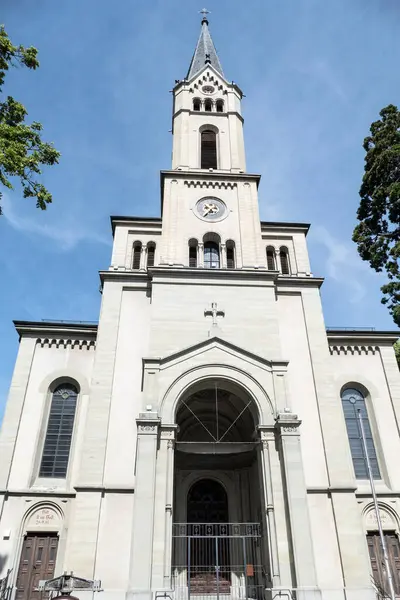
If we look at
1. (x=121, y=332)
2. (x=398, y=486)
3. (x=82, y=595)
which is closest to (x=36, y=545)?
(x=82, y=595)

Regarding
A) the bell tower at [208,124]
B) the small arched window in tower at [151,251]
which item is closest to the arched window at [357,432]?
the small arched window in tower at [151,251]

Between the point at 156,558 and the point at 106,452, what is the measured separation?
474cm

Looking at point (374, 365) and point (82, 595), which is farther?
point (374, 365)

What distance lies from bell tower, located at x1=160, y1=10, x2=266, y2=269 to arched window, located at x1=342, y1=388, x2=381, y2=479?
27.9ft

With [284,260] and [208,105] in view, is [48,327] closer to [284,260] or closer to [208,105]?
[284,260]

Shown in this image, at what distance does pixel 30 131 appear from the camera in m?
13.8

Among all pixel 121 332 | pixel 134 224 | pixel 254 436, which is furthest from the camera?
pixel 134 224

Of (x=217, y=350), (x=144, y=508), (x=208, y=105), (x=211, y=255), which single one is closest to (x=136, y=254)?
(x=211, y=255)

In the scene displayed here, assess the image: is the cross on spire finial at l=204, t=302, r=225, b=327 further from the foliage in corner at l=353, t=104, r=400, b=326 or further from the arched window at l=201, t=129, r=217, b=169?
the arched window at l=201, t=129, r=217, b=169

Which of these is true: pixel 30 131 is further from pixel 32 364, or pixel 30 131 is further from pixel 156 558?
pixel 156 558

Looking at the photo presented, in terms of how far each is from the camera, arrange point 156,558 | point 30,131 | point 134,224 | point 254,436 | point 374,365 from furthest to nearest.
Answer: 1. point 134,224
2. point 374,365
3. point 254,436
4. point 156,558
5. point 30,131

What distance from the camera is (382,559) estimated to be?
Result: 63.3 ft

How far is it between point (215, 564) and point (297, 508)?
609cm

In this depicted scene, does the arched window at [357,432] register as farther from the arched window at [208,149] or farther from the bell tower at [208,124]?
the arched window at [208,149]
